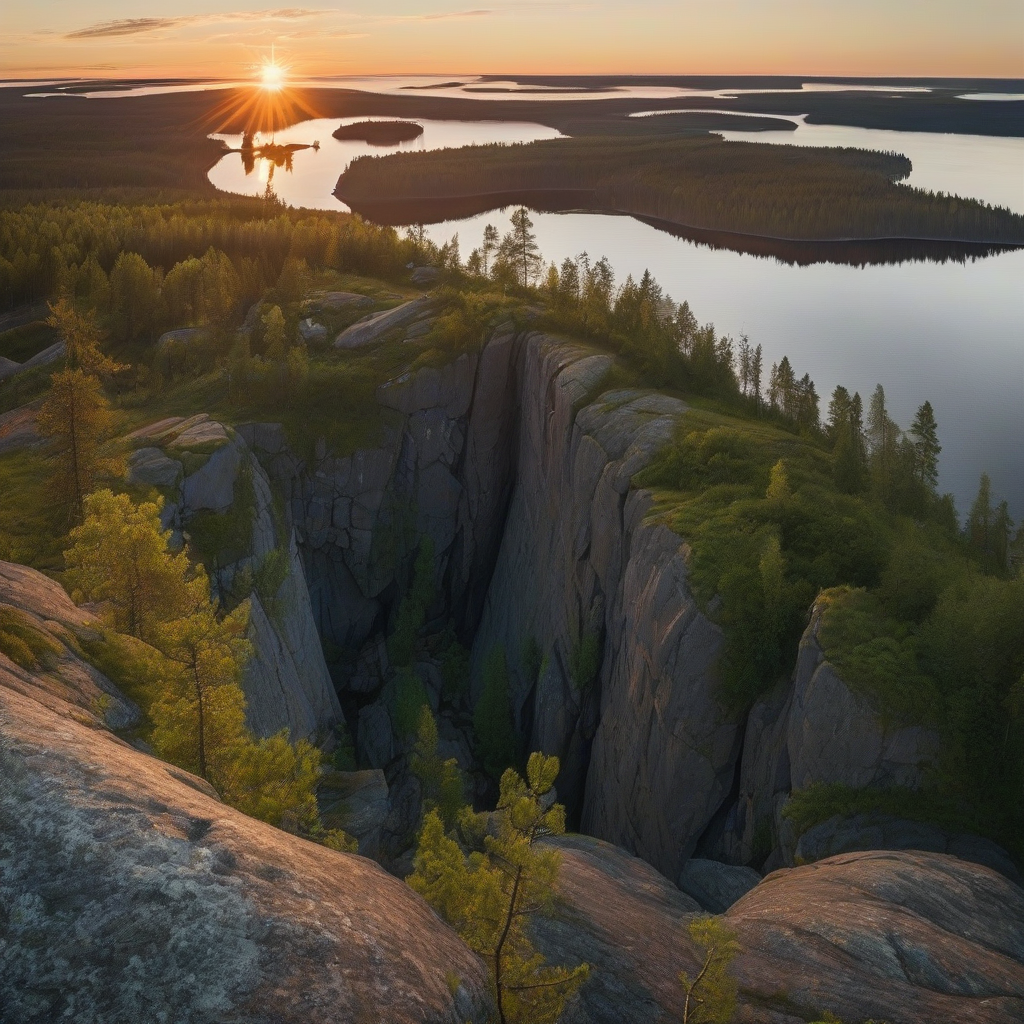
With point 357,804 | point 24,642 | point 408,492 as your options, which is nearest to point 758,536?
point 357,804

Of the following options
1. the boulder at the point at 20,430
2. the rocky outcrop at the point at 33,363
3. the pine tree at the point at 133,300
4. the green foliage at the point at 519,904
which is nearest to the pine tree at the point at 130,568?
the green foliage at the point at 519,904

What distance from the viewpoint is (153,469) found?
151ft

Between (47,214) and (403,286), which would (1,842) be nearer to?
(403,286)

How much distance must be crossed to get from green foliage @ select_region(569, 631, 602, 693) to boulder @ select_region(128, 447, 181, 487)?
22.7 m

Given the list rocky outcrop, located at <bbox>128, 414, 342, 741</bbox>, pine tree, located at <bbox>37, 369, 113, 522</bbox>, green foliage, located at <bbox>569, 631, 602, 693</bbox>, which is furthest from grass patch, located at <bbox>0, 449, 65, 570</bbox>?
green foliage, located at <bbox>569, 631, 602, 693</bbox>

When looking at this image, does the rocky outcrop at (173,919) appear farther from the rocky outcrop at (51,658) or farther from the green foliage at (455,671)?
the green foliage at (455,671)

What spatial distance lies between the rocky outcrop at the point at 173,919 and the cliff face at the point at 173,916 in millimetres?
23

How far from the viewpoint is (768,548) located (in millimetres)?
33594

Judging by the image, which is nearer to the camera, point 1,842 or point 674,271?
point 1,842

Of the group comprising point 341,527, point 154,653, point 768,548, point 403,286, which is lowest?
point 341,527

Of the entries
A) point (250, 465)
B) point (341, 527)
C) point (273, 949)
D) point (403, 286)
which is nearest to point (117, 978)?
point (273, 949)

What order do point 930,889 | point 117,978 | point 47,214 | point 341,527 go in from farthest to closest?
point 47,214
point 341,527
point 930,889
point 117,978

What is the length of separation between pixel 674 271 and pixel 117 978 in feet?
433

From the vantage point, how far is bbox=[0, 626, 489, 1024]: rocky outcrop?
1228 cm
